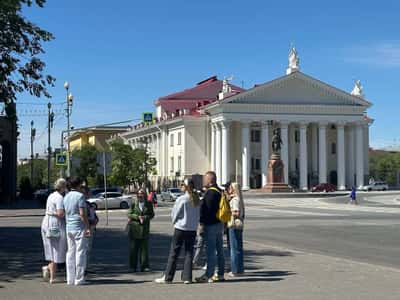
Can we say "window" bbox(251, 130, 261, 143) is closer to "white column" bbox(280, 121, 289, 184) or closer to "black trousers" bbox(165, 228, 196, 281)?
"white column" bbox(280, 121, 289, 184)

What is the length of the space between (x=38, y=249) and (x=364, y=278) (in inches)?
394

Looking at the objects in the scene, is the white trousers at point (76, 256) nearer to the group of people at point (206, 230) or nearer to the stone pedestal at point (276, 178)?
the group of people at point (206, 230)

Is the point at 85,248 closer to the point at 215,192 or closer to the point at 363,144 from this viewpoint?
the point at 215,192

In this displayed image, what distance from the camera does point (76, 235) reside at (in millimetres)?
12602

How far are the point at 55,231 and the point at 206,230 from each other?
2.65 metres

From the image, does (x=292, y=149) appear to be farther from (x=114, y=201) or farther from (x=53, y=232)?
(x=53, y=232)

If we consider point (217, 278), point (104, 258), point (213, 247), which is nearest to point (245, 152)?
point (104, 258)

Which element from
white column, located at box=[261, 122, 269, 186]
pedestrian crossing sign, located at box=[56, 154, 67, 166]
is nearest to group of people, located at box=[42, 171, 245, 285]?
pedestrian crossing sign, located at box=[56, 154, 67, 166]

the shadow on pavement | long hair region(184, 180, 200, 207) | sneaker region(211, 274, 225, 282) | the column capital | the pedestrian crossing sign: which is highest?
the column capital

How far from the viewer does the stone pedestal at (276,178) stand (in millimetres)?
85938

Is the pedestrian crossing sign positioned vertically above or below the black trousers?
above

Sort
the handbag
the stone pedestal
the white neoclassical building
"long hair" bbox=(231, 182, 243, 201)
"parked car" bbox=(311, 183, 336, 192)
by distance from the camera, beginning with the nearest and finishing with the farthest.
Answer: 1. the handbag
2. "long hair" bbox=(231, 182, 243, 201)
3. the stone pedestal
4. "parked car" bbox=(311, 183, 336, 192)
5. the white neoclassical building

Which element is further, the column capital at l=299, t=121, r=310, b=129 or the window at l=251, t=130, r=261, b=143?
the window at l=251, t=130, r=261, b=143

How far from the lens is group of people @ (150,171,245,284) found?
13.0m
